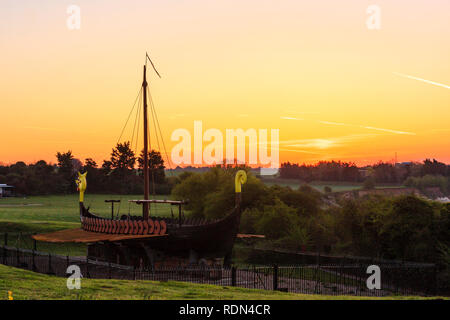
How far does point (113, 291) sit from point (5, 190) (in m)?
98.6

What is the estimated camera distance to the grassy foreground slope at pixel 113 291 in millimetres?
15812

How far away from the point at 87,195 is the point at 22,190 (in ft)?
43.5

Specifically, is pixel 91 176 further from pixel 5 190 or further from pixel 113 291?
pixel 113 291

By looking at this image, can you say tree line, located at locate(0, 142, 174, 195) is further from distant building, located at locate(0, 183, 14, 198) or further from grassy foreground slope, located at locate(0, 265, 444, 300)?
grassy foreground slope, located at locate(0, 265, 444, 300)

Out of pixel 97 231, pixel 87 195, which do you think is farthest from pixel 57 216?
pixel 97 231

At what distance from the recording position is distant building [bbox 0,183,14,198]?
340 ft

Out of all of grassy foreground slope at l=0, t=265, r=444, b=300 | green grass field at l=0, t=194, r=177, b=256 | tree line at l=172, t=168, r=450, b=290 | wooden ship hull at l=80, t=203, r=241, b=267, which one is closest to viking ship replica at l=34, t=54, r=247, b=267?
wooden ship hull at l=80, t=203, r=241, b=267

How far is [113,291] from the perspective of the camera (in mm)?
17078

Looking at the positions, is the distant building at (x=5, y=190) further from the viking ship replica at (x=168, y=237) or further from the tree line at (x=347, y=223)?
the viking ship replica at (x=168, y=237)

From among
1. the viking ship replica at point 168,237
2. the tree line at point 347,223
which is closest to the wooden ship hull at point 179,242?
the viking ship replica at point 168,237

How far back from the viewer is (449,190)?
106 meters

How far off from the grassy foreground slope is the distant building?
89175mm
